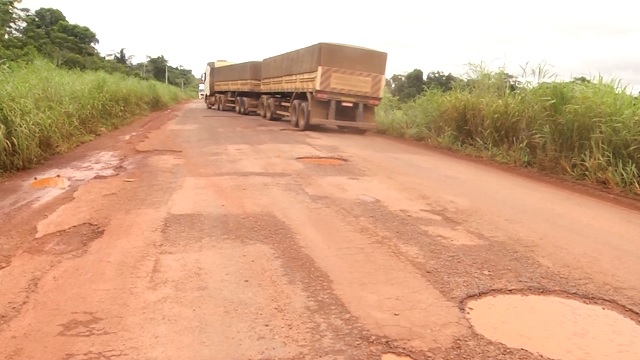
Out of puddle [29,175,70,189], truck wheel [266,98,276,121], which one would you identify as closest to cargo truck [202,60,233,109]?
truck wheel [266,98,276,121]

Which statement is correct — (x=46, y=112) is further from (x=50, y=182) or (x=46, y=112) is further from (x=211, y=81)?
(x=211, y=81)

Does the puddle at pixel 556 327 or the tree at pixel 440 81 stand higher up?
the tree at pixel 440 81

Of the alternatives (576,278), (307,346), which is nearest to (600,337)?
(576,278)

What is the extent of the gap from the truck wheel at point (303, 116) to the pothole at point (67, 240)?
11800mm

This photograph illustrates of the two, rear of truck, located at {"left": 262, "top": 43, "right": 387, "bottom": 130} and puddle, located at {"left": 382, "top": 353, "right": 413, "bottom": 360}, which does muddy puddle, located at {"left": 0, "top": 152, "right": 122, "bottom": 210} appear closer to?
puddle, located at {"left": 382, "top": 353, "right": 413, "bottom": 360}

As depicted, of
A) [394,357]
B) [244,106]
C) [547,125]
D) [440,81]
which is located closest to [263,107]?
[244,106]

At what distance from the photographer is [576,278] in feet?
13.3

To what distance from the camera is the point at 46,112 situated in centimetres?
979

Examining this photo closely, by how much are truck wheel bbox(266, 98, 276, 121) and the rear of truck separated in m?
3.75

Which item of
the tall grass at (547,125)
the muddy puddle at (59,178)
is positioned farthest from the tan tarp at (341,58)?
the muddy puddle at (59,178)

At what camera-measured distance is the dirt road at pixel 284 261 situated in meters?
2.95

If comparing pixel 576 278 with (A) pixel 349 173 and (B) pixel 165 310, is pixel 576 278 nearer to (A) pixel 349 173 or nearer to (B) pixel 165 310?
(B) pixel 165 310

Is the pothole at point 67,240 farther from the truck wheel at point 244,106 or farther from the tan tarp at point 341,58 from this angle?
the truck wheel at point 244,106

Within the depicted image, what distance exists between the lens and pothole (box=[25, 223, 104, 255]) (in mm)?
4410
